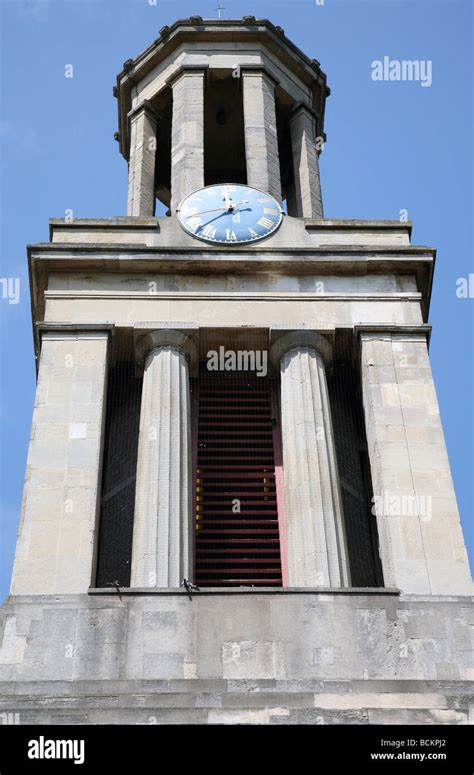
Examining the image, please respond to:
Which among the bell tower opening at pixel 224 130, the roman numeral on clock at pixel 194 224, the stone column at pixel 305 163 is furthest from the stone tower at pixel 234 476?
the bell tower opening at pixel 224 130

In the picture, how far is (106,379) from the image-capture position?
1147 inches

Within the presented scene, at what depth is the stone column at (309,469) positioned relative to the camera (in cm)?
2566

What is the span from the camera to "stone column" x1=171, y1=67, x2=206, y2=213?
34219 mm

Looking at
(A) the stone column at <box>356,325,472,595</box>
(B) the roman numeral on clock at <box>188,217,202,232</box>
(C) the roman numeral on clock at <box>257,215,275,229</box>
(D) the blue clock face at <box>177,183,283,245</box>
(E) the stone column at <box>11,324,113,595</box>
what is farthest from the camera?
(C) the roman numeral on clock at <box>257,215,275,229</box>

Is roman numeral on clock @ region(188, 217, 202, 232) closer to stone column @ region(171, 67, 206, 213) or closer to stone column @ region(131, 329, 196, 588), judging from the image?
stone column @ region(171, 67, 206, 213)

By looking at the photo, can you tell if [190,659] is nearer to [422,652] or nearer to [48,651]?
[48,651]

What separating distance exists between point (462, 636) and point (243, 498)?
557 cm

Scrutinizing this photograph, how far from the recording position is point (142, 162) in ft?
120

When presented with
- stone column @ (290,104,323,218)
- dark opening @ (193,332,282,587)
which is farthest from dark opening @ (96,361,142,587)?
stone column @ (290,104,323,218)

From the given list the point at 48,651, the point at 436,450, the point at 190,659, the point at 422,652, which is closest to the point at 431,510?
the point at 436,450

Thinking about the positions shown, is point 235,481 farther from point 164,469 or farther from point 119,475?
point 119,475

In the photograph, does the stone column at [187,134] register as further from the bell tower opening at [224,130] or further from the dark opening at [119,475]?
the dark opening at [119,475]

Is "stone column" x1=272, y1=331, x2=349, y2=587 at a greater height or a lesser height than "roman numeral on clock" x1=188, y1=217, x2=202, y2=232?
lesser

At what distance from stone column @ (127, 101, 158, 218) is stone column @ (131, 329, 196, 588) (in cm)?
545
